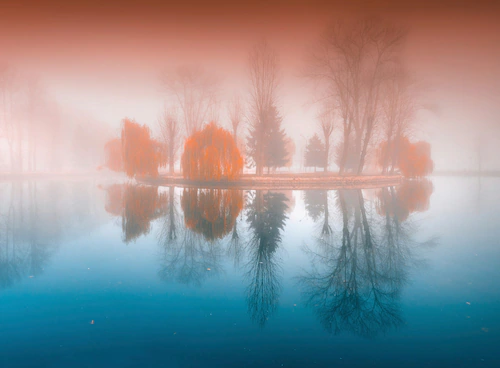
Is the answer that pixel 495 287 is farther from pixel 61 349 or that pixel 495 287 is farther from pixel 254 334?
pixel 61 349

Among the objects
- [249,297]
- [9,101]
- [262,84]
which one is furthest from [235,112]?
[9,101]

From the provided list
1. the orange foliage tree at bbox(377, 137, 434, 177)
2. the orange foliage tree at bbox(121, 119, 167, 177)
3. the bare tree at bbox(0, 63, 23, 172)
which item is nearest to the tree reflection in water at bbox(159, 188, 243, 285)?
the orange foliage tree at bbox(121, 119, 167, 177)

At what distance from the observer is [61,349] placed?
268cm

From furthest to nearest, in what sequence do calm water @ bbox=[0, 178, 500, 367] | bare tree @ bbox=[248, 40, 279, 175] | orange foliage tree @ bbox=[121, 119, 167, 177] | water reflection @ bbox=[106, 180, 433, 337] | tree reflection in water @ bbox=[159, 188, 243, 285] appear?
bare tree @ bbox=[248, 40, 279, 175] → orange foliage tree @ bbox=[121, 119, 167, 177] → tree reflection in water @ bbox=[159, 188, 243, 285] → water reflection @ bbox=[106, 180, 433, 337] → calm water @ bbox=[0, 178, 500, 367]

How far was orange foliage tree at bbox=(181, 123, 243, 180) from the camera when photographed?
20.8 meters

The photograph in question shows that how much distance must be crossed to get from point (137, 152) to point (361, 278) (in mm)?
23896

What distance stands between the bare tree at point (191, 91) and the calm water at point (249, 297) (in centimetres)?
2889

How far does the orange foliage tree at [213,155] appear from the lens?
2078 centimetres

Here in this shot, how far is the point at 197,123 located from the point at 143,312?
112 ft

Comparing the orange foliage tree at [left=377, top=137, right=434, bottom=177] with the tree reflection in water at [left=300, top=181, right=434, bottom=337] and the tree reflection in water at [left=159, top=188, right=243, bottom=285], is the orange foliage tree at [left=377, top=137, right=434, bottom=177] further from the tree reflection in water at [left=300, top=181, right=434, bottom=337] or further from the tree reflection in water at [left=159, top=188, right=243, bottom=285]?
the tree reflection in water at [left=159, top=188, right=243, bottom=285]

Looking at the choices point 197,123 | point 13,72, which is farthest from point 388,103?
point 13,72

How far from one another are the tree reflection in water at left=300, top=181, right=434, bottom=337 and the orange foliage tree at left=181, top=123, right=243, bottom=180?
Result: 14228 mm

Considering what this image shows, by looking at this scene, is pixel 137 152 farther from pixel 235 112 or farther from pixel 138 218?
pixel 138 218

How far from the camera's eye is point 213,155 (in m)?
20.7
